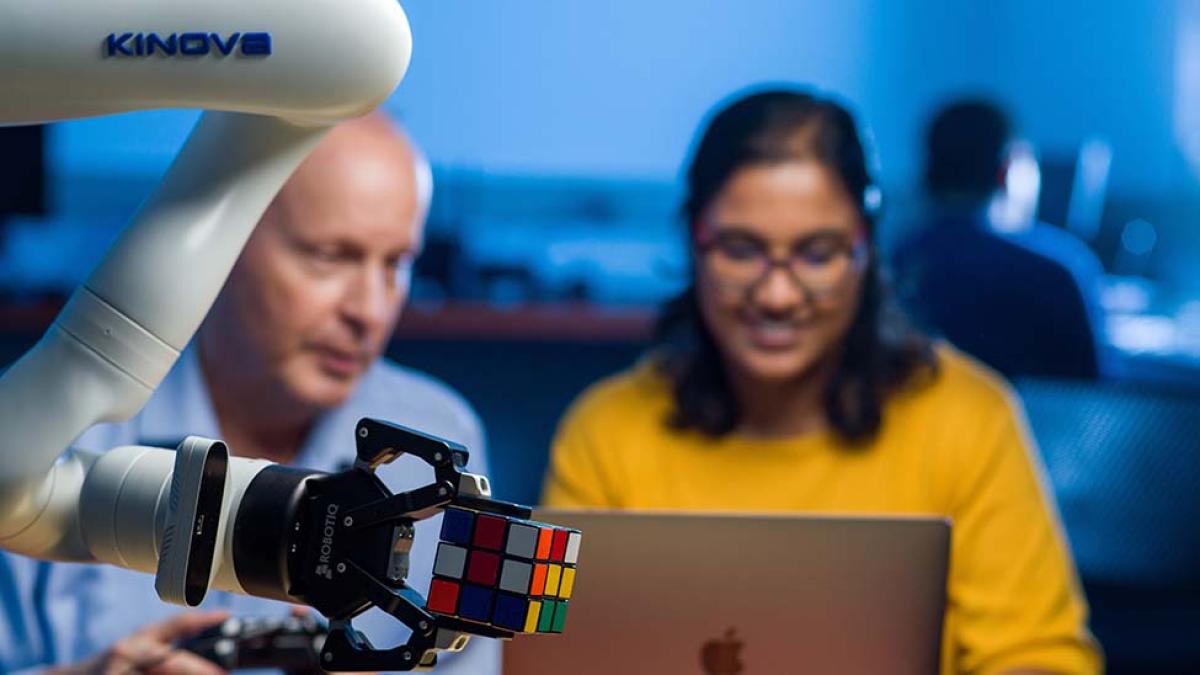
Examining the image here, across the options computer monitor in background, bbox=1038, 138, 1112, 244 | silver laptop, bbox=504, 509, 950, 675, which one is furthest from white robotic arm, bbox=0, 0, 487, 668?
computer monitor in background, bbox=1038, 138, 1112, 244

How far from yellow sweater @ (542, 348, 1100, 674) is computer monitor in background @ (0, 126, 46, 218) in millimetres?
1545

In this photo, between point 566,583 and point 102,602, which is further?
point 102,602

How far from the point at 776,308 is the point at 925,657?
0.72 m

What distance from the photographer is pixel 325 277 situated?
5.05 feet

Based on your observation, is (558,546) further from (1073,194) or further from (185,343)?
(1073,194)

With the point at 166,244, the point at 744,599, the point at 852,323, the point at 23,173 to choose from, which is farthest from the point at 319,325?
the point at 23,173

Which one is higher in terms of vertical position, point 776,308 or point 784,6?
point 784,6

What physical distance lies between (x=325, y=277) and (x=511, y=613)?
0.98 m

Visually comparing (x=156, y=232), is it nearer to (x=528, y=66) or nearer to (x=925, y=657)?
(x=925, y=657)

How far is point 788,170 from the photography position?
1.61 m

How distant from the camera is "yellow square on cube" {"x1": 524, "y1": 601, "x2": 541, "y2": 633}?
606 mm

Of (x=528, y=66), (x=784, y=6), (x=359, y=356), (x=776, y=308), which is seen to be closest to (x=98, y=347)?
(x=359, y=356)

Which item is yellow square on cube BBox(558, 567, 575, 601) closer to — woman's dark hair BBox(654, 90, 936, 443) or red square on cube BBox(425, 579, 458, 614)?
red square on cube BBox(425, 579, 458, 614)

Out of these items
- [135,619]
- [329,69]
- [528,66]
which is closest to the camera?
[329,69]
